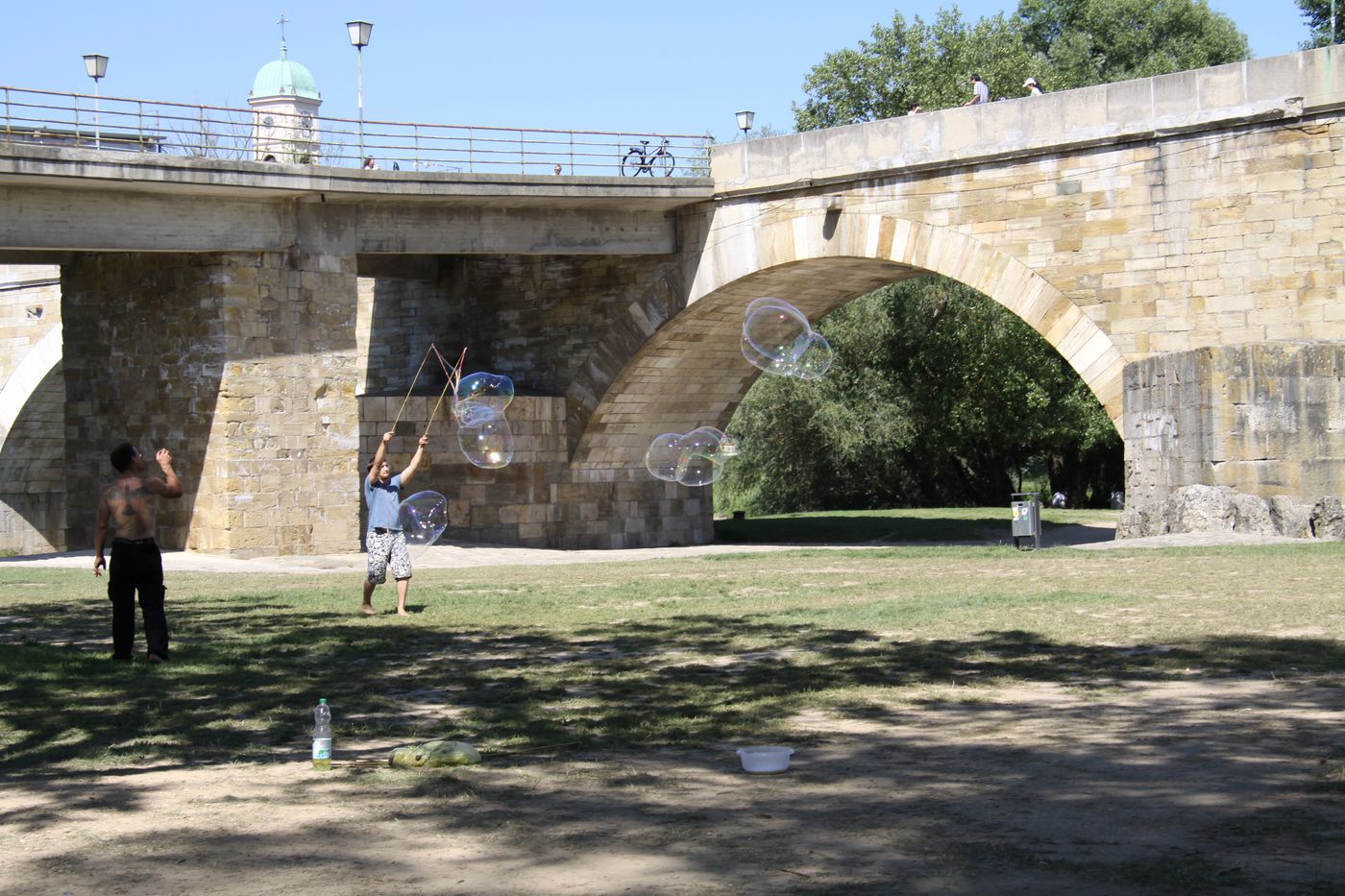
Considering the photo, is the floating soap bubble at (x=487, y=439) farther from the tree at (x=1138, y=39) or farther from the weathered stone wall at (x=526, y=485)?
the tree at (x=1138, y=39)

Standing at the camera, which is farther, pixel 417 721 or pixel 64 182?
pixel 64 182

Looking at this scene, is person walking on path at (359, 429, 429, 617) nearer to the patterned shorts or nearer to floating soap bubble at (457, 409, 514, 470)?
the patterned shorts

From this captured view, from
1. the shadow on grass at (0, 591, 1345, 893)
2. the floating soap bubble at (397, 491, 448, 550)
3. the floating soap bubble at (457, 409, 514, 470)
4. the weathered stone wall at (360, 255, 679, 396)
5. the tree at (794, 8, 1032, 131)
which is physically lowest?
the shadow on grass at (0, 591, 1345, 893)

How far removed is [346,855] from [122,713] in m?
3.41

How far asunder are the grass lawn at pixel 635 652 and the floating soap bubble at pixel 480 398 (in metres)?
4.62

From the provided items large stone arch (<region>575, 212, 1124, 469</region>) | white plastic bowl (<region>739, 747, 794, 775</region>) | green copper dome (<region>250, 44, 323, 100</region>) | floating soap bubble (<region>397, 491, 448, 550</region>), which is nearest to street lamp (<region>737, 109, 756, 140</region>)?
large stone arch (<region>575, 212, 1124, 469</region>)

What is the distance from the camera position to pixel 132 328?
2342 cm

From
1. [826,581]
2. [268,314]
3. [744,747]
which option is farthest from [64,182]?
[744,747]

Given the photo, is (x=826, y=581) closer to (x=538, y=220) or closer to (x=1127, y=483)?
(x=1127, y=483)

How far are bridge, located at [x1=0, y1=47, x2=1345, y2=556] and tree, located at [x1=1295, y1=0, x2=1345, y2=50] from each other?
69.4 ft

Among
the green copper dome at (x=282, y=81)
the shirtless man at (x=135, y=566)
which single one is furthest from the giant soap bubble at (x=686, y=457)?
the green copper dome at (x=282, y=81)

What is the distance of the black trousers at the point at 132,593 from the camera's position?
9828 millimetres

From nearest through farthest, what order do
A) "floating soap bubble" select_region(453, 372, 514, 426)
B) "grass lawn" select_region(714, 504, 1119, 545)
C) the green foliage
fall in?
"floating soap bubble" select_region(453, 372, 514, 426), "grass lawn" select_region(714, 504, 1119, 545), the green foliage

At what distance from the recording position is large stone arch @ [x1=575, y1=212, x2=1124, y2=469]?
2116 centimetres
